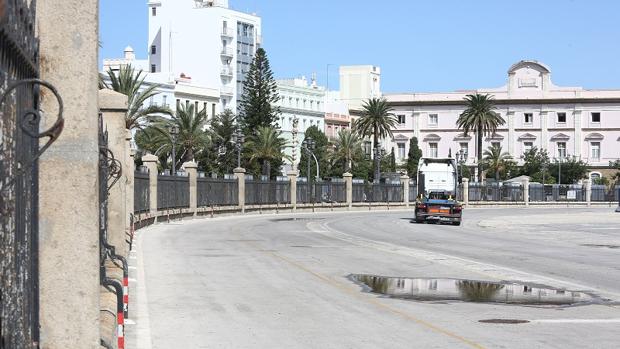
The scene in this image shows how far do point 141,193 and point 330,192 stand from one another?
49.2 meters

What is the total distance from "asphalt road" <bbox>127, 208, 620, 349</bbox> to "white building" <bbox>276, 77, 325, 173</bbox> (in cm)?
10809

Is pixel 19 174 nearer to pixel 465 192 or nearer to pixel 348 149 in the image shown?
pixel 465 192

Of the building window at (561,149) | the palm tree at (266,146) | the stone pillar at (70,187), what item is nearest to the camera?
the stone pillar at (70,187)

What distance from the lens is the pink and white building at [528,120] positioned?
150 metres

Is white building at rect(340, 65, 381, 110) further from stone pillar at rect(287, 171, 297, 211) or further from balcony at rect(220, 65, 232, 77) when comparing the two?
stone pillar at rect(287, 171, 297, 211)

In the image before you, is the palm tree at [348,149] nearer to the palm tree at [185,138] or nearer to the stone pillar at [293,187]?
the palm tree at [185,138]

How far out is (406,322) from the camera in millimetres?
15500

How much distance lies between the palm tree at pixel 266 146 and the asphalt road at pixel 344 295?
63471 millimetres

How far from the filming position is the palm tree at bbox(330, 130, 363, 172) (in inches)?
A: 5231

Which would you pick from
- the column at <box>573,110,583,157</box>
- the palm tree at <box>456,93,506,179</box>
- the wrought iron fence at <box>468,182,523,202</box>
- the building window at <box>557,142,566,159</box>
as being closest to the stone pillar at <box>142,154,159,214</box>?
the wrought iron fence at <box>468,182,523,202</box>

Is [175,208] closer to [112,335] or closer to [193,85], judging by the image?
[112,335]

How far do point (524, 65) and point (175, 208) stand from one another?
105 meters

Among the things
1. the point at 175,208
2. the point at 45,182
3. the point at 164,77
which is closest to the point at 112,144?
the point at 45,182

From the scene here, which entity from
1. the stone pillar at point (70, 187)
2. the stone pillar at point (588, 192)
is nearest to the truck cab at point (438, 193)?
the stone pillar at point (70, 187)
